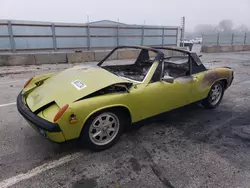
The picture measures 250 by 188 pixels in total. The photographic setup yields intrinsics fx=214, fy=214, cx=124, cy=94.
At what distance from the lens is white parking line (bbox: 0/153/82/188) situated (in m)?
2.47

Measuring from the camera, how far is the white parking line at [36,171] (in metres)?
2.47

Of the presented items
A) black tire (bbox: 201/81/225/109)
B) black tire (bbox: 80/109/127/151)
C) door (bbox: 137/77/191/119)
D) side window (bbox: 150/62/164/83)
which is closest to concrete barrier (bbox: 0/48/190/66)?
black tire (bbox: 201/81/225/109)

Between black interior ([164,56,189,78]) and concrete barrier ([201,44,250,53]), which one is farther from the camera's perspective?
concrete barrier ([201,44,250,53])

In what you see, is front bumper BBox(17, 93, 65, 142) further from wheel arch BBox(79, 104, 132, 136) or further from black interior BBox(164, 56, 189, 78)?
black interior BBox(164, 56, 189, 78)

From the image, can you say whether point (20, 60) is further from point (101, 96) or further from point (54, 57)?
point (101, 96)

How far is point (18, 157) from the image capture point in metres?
2.95

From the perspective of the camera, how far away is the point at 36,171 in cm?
265

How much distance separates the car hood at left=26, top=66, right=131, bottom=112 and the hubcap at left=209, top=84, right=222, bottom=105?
2.47 m

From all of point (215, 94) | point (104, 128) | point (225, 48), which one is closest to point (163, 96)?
point (104, 128)

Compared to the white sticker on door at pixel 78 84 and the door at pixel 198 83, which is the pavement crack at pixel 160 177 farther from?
the door at pixel 198 83

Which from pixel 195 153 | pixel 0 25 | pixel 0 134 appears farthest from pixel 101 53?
pixel 195 153

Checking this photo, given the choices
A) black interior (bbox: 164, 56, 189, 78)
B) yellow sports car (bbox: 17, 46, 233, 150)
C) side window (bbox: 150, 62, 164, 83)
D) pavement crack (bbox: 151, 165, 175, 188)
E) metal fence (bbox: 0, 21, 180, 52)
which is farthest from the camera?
metal fence (bbox: 0, 21, 180, 52)

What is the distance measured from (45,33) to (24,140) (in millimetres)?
9107

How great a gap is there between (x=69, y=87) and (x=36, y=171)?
1194 mm
